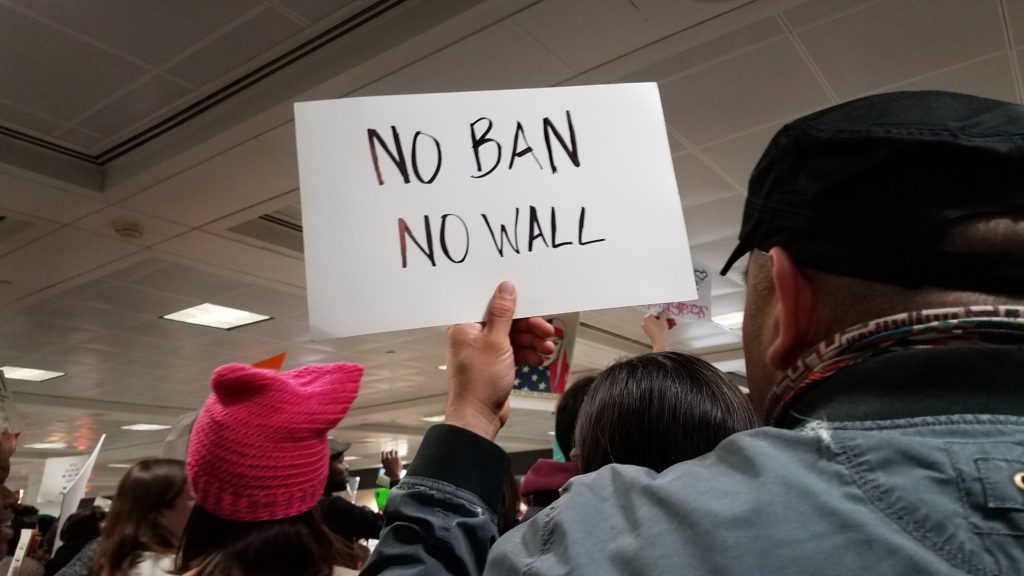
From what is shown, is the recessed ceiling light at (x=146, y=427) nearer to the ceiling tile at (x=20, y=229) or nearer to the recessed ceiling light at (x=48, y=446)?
the recessed ceiling light at (x=48, y=446)

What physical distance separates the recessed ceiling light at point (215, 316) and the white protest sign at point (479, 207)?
5213 millimetres

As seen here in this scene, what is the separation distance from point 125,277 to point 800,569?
520 cm

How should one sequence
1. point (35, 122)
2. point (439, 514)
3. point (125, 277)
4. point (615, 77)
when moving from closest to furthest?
point (439, 514) → point (615, 77) → point (35, 122) → point (125, 277)

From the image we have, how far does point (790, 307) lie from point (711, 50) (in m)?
2.37

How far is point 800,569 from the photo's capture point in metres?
0.35

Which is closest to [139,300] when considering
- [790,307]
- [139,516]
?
[139,516]

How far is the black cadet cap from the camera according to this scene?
0.43m

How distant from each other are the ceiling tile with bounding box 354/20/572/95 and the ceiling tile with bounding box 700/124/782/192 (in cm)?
103

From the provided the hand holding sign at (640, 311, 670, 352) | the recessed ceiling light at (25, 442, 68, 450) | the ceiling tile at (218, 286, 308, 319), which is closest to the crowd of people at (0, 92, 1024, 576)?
the hand holding sign at (640, 311, 670, 352)

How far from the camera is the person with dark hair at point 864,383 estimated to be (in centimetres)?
35

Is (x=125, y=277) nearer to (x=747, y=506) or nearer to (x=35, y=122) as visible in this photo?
(x=35, y=122)

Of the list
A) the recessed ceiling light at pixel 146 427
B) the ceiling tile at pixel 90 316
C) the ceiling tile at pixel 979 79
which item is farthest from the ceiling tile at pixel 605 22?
the recessed ceiling light at pixel 146 427

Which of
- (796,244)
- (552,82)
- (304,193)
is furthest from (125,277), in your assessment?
(796,244)

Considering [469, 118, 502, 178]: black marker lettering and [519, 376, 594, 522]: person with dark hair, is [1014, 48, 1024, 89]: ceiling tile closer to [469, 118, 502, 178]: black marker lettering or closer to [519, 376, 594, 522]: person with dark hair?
[519, 376, 594, 522]: person with dark hair
